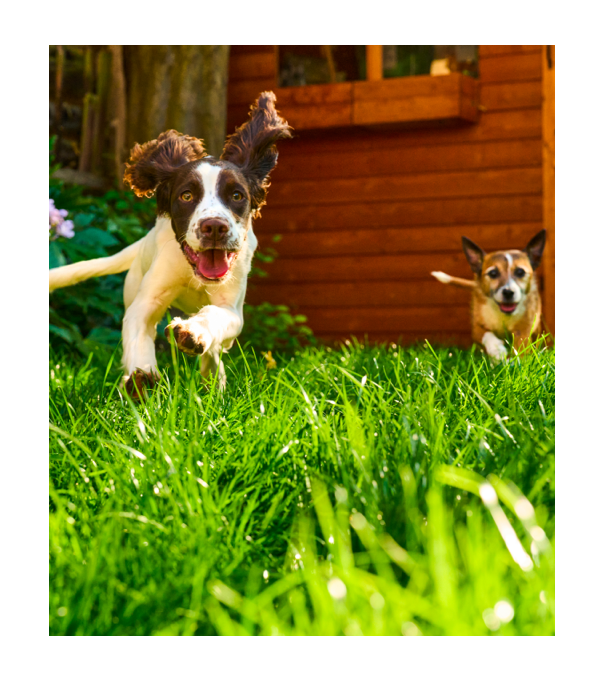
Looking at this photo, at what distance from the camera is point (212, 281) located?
2988 mm

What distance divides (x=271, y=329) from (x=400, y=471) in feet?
18.5

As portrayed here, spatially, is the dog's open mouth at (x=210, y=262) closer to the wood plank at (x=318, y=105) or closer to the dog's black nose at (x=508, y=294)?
the dog's black nose at (x=508, y=294)

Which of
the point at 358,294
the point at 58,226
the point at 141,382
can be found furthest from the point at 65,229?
the point at 358,294

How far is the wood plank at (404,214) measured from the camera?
745 centimetres

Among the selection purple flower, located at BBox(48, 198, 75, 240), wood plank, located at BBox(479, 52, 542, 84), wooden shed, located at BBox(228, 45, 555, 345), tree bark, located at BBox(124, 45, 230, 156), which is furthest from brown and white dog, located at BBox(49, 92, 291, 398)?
wood plank, located at BBox(479, 52, 542, 84)

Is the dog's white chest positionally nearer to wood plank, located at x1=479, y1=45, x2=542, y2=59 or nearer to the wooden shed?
the wooden shed

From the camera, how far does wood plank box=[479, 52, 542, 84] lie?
743cm

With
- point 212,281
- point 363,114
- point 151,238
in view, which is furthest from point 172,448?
point 363,114

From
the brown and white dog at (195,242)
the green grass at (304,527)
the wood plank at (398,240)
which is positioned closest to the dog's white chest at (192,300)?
the brown and white dog at (195,242)

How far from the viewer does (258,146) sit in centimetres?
339

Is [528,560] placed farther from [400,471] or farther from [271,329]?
[271,329]

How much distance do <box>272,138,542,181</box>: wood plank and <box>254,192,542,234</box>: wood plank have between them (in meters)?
0.29

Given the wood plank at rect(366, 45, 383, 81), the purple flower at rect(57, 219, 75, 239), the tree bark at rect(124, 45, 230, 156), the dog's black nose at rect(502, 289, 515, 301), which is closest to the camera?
the purple flower at rect(57, 219, 75, 239)

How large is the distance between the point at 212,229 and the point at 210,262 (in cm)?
14
